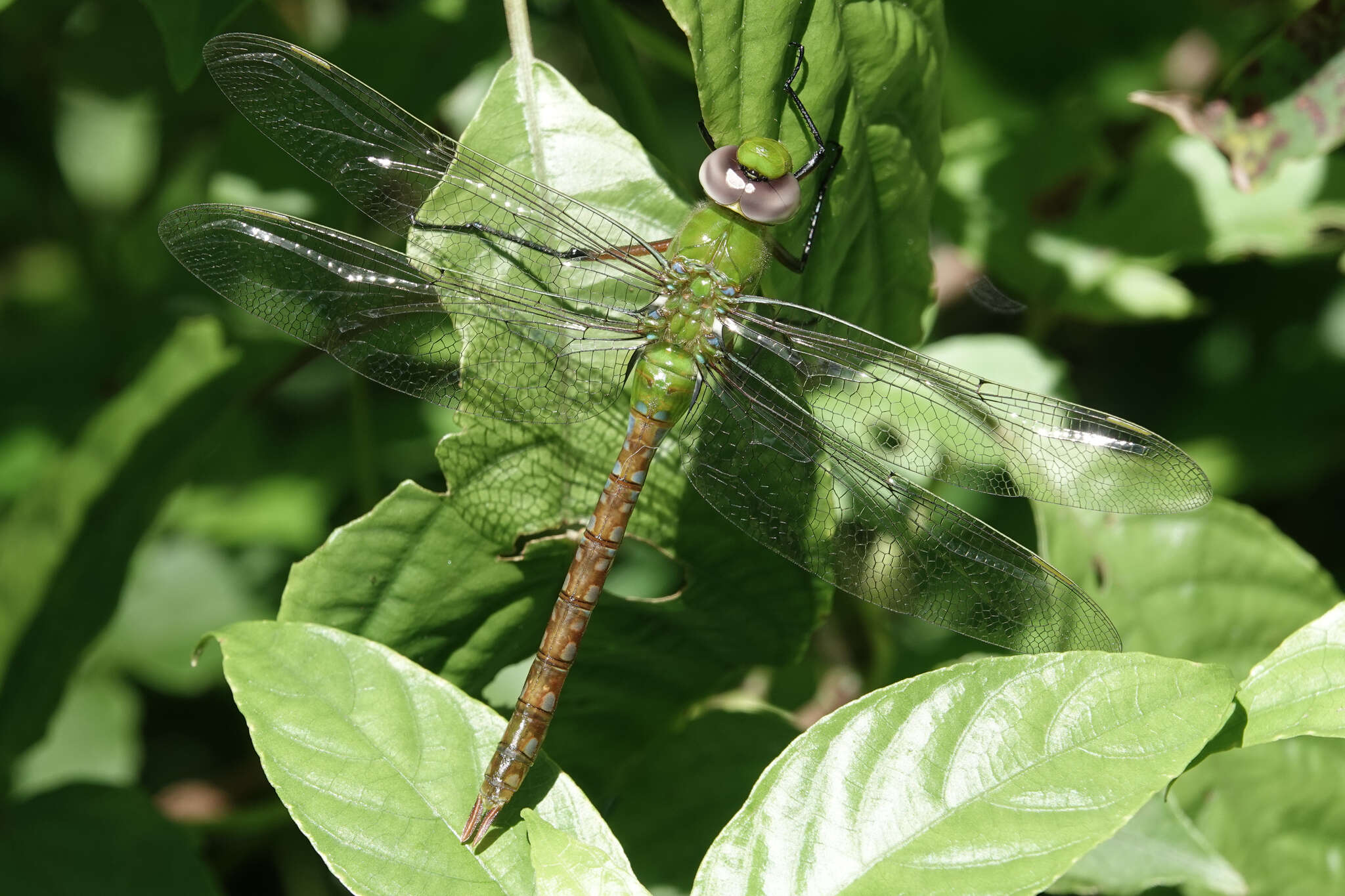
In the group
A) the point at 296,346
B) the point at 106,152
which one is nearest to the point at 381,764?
the point at 296,346

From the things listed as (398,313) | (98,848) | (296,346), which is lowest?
(98,848)

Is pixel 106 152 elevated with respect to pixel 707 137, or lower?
lower

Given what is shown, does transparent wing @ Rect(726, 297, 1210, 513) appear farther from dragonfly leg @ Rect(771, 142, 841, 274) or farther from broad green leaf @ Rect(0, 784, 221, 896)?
broad green leaf @ Rect(0, 784, 221, 896)

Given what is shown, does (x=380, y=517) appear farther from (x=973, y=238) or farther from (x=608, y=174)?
(x=973, y=238)

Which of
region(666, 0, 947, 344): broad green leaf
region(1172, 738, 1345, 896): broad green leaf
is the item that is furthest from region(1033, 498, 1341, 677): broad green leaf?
region(666, 0, 947, 344): broad green leaf

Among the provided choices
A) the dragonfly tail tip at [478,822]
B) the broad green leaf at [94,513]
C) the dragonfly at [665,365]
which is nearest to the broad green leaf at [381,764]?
the dragonfly tail tip at [478,822]

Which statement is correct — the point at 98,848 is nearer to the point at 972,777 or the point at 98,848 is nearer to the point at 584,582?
the point at 584,582
